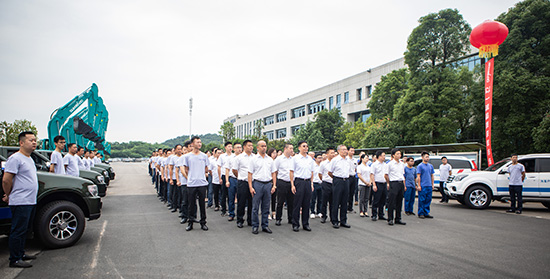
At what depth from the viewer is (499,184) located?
1095 centimetres

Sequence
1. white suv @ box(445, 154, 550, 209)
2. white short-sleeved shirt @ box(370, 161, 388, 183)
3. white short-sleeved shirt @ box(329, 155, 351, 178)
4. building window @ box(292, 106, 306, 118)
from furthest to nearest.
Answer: building window @ box(292, 106, 306, 118) → white suv @ box(445, 154, 550, 209) → white short-sleeved shirt @ box(370, 161, 388, 183) → white short-sleeved shirt @ box(329, 155, 351, 178)

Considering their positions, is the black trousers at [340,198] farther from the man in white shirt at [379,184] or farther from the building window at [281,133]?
the building window at [281,133]

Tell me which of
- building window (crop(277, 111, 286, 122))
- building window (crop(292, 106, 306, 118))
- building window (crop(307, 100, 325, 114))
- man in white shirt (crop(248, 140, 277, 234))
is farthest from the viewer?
building window (crop(277, 111, 286, 122))

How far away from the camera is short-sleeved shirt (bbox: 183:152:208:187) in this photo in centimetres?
713

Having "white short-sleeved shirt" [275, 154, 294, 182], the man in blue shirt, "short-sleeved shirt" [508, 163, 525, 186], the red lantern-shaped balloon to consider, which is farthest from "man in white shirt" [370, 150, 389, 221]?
the red lantern-shaped balloon

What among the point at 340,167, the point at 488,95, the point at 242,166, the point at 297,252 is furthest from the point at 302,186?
the point at 488,95

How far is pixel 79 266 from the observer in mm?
4445

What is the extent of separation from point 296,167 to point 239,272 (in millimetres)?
3552

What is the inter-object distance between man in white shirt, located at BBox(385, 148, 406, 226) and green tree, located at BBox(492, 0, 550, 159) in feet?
47.0

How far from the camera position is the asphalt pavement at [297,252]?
14.1 ft

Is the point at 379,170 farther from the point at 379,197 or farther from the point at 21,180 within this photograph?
the point at 21,180

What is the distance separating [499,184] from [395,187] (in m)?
5.41

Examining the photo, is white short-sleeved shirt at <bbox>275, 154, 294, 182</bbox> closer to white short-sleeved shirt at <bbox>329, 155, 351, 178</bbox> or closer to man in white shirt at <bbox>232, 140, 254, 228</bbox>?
man in white shirt at <bbox>232, 140, 254, 228</bbox>

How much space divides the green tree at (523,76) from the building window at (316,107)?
3361cm
